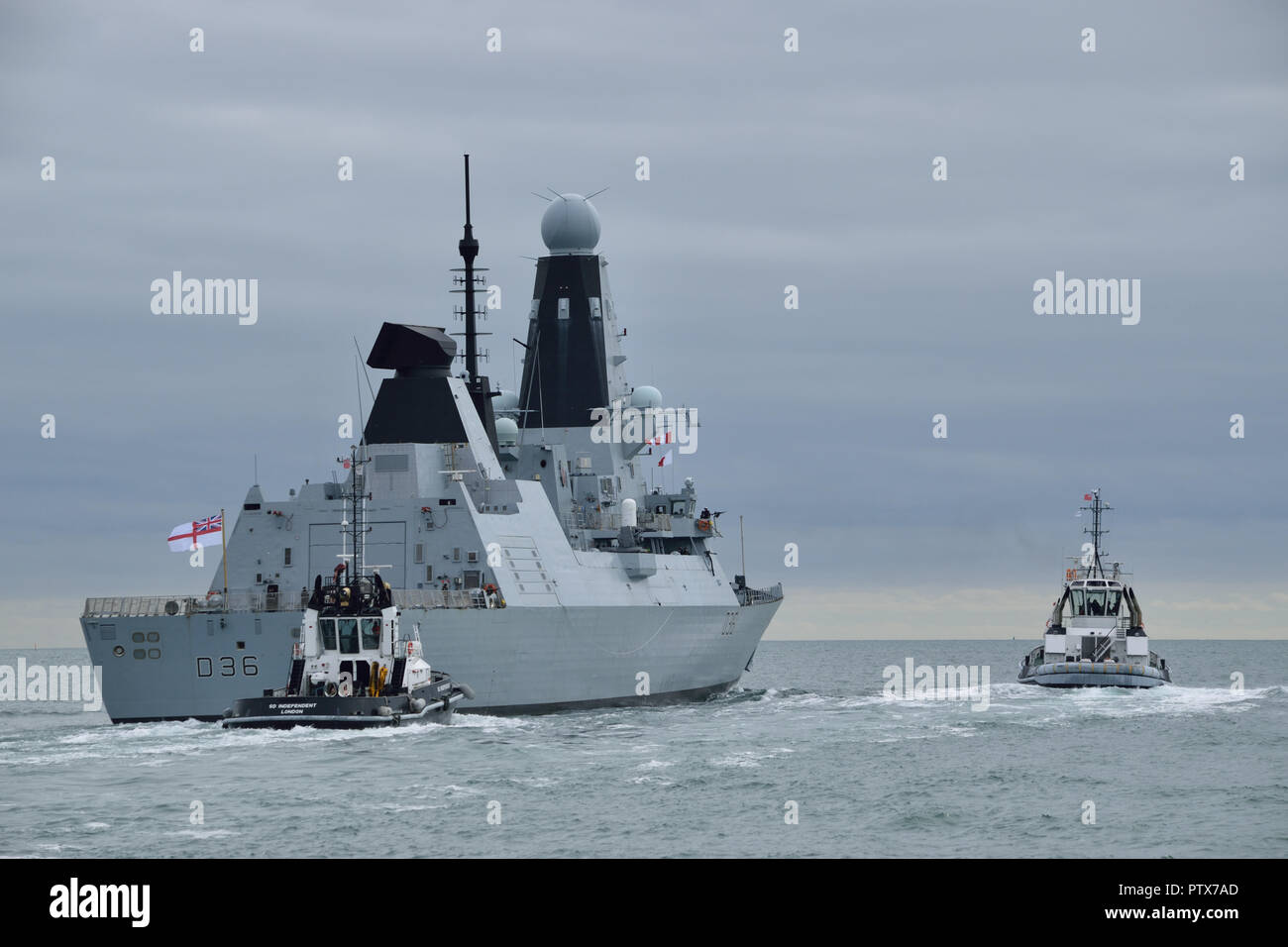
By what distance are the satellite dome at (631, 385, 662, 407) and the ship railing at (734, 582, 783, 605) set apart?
357 inches

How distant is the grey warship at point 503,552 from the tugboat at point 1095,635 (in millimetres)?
13027

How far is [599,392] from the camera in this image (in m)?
65.1

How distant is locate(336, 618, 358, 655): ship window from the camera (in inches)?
1582

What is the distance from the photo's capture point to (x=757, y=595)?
72.8 m

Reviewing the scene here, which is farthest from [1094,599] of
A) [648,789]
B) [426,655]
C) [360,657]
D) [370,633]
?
[648,789]

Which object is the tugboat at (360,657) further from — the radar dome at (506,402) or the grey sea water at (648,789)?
the radar dome at (506,402)

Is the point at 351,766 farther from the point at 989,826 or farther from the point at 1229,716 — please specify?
the point at 1229,716

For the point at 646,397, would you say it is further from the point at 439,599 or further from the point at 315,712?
the point at 315,712

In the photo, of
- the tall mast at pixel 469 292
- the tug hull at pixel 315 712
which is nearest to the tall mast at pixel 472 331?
the tall mast at pixel 469 292

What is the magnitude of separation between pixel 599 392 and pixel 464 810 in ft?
122

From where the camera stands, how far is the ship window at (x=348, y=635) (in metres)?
40.2

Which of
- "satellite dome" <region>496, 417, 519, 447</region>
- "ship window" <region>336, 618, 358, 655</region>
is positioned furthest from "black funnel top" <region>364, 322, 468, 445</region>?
"satellite dome" <region>496, 417, 519, 447</region>

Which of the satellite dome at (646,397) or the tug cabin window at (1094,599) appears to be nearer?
the tug cabin window at (1094,599)
